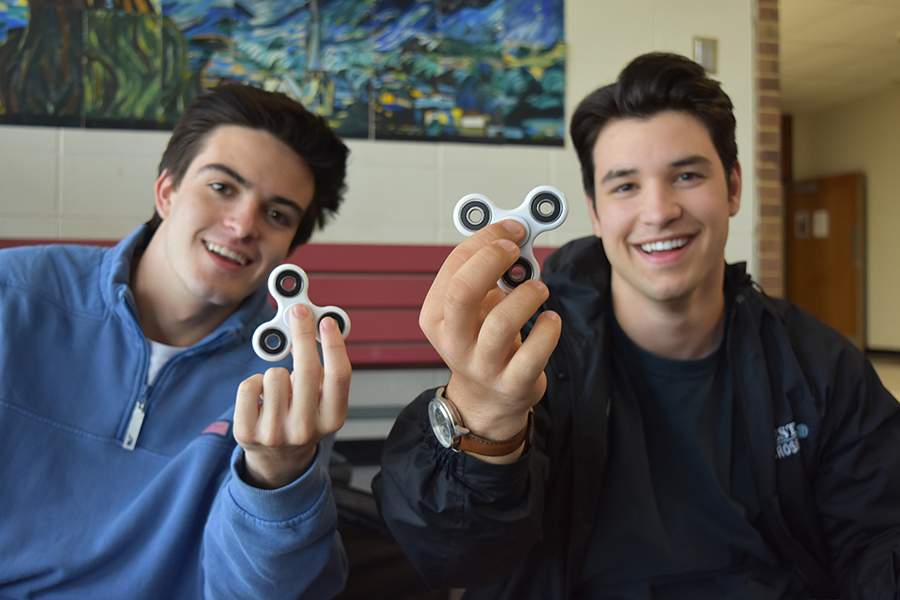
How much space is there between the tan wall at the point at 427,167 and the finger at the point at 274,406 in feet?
6.95

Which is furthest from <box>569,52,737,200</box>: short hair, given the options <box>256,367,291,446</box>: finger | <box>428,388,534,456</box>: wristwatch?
<box>256,367,291,446</box>: finger

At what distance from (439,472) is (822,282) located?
26.6 ft

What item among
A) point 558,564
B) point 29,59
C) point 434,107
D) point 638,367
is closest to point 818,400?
point 638,367

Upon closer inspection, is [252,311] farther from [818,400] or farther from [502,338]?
[818,400]

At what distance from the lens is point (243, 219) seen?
115 centimetres

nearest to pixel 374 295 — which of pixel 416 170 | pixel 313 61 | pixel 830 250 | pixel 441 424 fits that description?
pixel 416 170

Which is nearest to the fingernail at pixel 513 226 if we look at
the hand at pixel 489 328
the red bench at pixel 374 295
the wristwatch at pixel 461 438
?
the hand at pixel 489 328

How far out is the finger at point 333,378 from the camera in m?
0.79

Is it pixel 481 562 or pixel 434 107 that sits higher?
pixel 434 107

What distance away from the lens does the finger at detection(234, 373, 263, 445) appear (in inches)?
31.3

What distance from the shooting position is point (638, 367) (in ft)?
4.12

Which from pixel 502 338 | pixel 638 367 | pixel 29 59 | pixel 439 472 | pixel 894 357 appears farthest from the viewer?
pixel 894 357

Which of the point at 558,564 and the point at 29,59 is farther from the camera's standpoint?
the point at 29,59

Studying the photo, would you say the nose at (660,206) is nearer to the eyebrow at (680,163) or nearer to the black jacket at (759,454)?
the eyebrow at (680,163)
